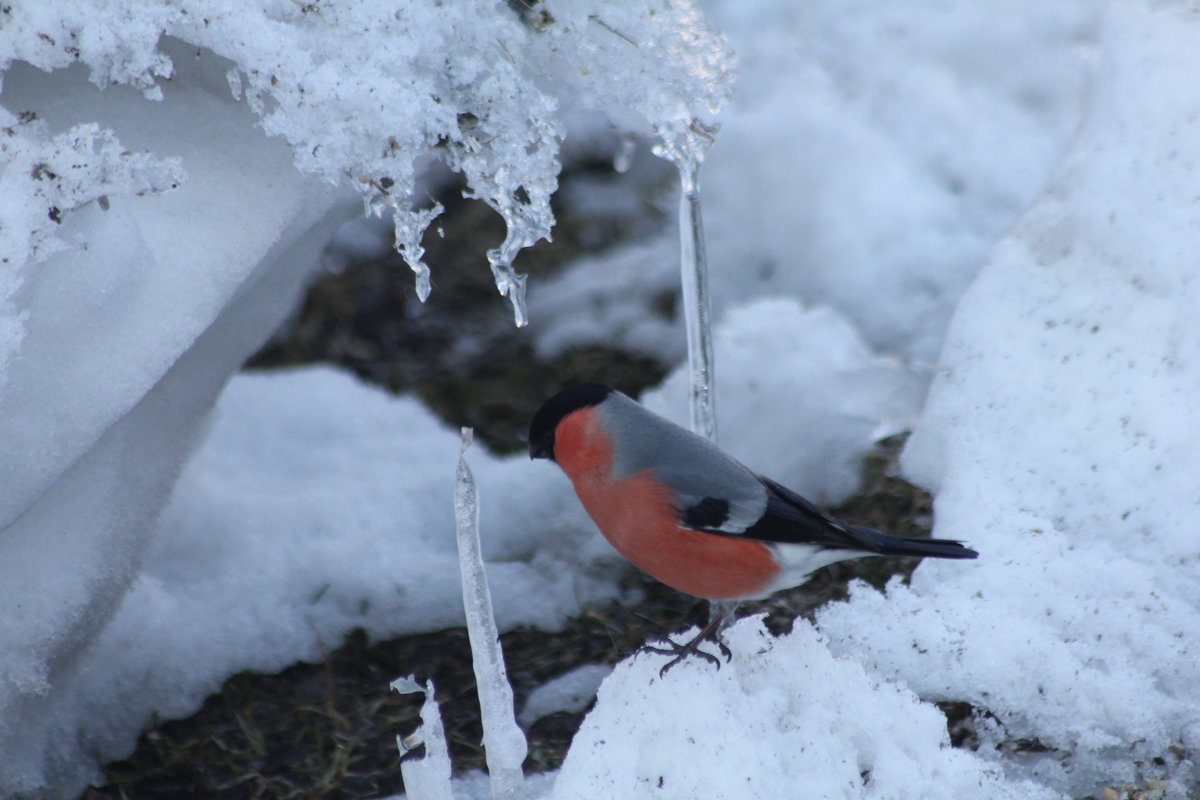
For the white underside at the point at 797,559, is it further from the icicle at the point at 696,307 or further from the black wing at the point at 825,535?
the icicle at the point at 696,307

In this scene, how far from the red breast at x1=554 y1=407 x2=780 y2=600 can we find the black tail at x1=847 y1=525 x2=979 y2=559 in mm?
175

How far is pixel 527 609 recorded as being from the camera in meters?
2.73

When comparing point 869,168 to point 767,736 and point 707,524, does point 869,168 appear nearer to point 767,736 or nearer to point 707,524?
point 707,524

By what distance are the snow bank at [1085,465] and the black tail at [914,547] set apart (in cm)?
23

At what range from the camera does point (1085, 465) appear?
254 centimetres

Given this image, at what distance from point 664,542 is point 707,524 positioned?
0.28 ft

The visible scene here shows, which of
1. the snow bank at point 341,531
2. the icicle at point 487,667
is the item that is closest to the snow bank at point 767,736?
the icicle at point 487,667

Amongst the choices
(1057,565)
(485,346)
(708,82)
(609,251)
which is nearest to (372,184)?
(708,82)

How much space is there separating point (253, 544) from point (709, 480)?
1.20 m

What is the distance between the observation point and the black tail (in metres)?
2.09

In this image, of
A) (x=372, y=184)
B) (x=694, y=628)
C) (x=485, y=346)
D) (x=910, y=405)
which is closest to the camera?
(x=372, y=184)

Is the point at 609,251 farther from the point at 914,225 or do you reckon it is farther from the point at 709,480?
the point at 709,480

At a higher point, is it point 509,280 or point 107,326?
point 509,280

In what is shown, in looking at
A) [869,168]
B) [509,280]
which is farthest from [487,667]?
[869,168]
